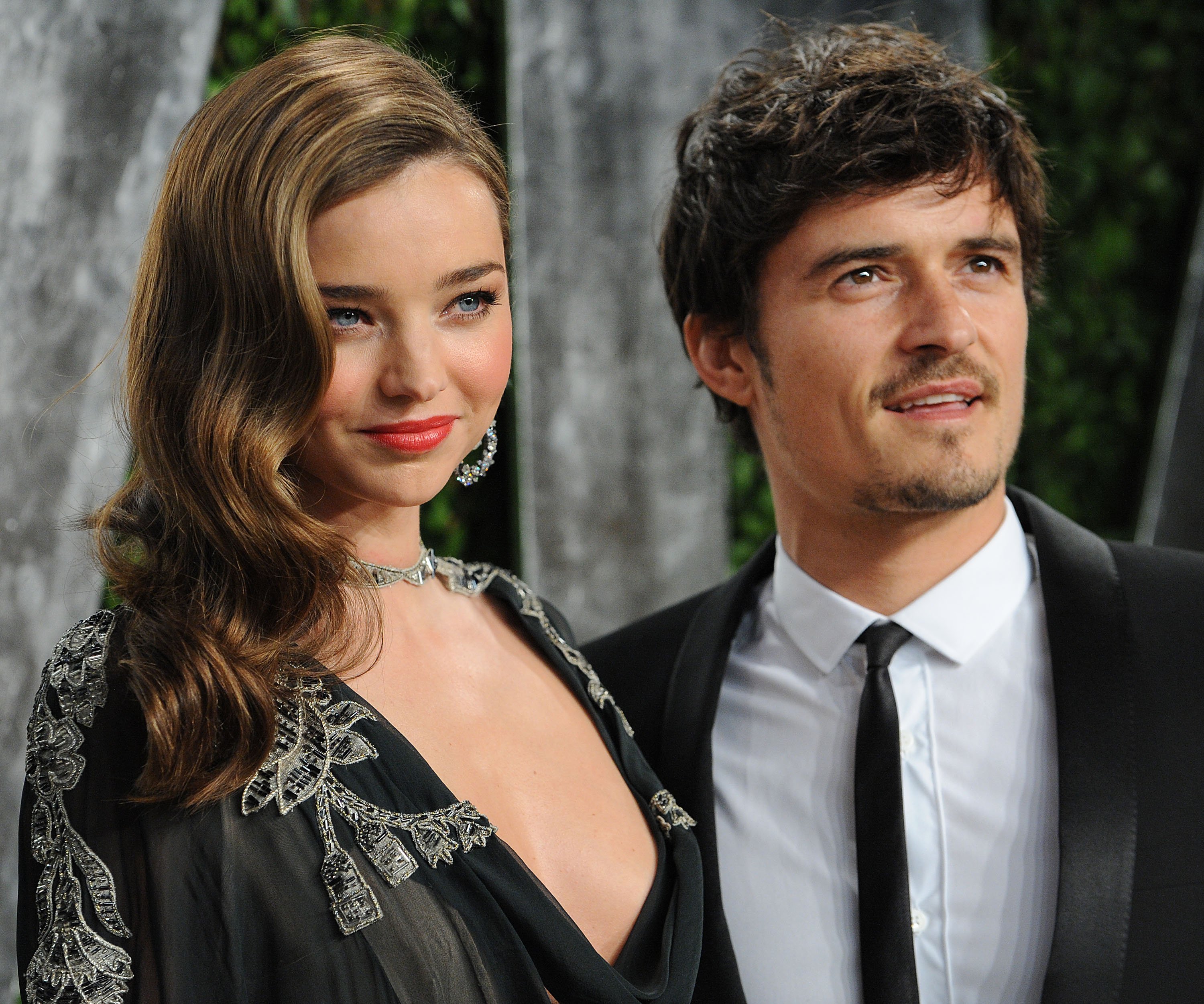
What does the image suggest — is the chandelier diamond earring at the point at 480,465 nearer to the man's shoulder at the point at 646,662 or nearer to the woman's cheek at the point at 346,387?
the woman's cheek at the point at 346,387

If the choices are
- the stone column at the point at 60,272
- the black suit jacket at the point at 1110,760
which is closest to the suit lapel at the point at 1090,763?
the black suit jacket at the point at 1110,760

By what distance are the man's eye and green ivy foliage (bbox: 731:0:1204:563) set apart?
10.3ft

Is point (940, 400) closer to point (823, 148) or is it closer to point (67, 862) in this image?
point (823, 148)

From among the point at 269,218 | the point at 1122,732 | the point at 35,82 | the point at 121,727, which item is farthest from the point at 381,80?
the point at 1122,732

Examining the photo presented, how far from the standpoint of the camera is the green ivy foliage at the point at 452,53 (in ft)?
8.00

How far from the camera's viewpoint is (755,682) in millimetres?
1796

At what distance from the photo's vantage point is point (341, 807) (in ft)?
3.77

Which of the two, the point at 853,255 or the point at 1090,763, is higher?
the point at 853,255

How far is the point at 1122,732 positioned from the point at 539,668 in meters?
0.74

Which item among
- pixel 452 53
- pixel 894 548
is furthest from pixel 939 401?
pixel 452 53

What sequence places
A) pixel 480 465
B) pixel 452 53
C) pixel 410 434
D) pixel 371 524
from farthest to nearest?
1. pixel 452 53
2. pixel 480 465
3. pixel 371 524
4. pixel 410 434

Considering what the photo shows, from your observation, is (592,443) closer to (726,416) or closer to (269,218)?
(726,416)

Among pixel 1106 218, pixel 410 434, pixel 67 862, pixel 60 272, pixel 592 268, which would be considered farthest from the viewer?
pixel 1106 218

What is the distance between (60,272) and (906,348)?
1.40 metres
